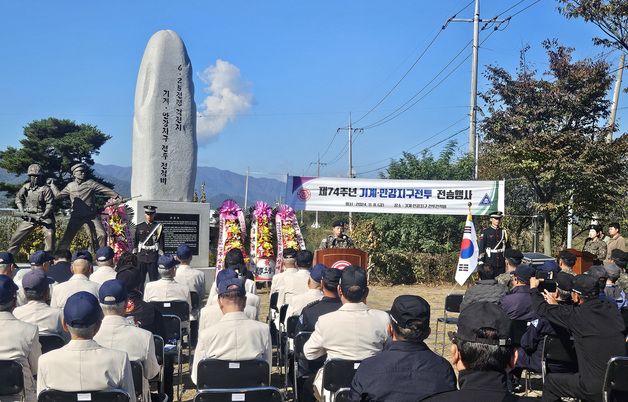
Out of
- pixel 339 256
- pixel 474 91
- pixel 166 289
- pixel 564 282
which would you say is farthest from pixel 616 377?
pixel 474 91

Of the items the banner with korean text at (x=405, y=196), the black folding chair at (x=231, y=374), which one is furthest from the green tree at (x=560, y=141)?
the black folding chair at (x=231, y=374)

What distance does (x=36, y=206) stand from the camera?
10930mm

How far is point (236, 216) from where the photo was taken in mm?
13234

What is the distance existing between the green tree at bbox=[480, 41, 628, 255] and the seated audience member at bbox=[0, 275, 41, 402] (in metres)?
12.8

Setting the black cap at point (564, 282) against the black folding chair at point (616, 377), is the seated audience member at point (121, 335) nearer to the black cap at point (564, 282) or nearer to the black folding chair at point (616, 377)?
the black folding chair at point (616, 377)

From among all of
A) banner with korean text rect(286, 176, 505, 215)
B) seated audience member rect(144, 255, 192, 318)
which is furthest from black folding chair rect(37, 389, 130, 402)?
banner with korean text rect(286, 176, 505, 215)

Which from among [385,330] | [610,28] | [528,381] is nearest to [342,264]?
[528,381]

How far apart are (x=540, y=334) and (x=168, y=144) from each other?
348 inches

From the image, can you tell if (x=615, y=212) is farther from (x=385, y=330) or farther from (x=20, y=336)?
(x=20, y=336)

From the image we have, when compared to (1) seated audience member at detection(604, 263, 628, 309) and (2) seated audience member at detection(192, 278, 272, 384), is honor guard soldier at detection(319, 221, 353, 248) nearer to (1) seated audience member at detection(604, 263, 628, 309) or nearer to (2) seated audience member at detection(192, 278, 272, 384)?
(1) seated audience member at detection(604, 263, 628, 309)

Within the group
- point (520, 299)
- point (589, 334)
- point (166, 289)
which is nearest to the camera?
point (589, 334)

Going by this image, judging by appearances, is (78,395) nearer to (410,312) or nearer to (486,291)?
(410,312)

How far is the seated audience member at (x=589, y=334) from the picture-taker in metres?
4.64

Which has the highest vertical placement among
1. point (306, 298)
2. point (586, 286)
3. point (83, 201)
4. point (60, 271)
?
point (83, 201)
